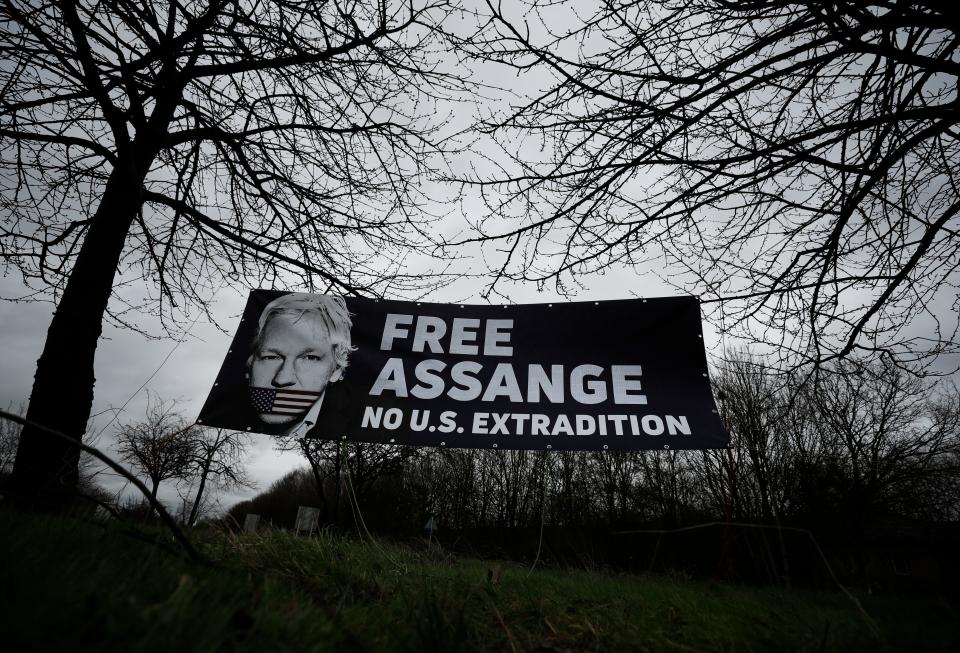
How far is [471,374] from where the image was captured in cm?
327

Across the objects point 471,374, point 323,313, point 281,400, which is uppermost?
point 323,313

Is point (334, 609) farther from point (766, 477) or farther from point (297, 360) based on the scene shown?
point (766, 477)

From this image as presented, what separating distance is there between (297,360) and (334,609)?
2289 millimetres

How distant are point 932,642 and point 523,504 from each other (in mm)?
23078

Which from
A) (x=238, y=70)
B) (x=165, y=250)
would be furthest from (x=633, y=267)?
(x=165, y=250)

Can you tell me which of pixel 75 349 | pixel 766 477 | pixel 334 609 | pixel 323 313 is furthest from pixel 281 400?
pixel 766 477

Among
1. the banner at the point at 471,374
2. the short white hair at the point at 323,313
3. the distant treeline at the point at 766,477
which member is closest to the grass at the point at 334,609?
the banner at the point at 471,374

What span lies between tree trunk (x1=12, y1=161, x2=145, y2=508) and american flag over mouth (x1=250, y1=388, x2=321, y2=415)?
3.15 feet

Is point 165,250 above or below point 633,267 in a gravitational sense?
above

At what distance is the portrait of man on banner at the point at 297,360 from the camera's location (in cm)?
311

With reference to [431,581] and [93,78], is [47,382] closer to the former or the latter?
[93,78]

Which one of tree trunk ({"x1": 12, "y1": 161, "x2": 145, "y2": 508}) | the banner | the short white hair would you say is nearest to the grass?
the banner

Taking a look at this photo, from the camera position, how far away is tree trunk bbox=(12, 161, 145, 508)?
2551 millimetres

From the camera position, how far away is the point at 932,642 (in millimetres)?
1059
